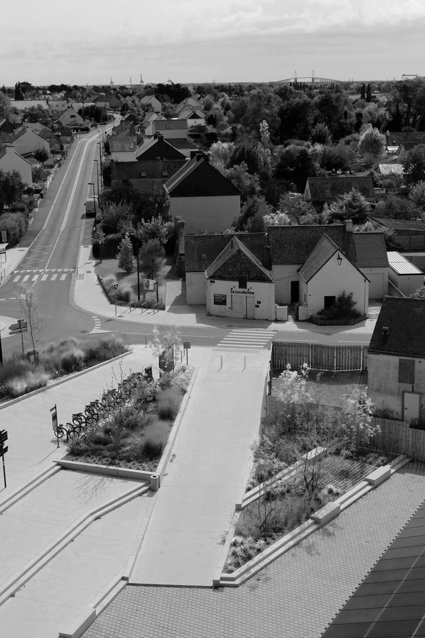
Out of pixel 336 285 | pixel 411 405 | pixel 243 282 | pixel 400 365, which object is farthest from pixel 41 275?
pixel 411 405

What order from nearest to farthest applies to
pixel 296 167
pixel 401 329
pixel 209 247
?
1. pixel 401 329
2. pixel 209 247
3. pixel 296 167

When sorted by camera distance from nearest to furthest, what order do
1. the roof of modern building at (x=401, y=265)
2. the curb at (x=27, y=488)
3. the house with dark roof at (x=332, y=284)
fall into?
1. the curb at (x=27, y=488)
2. the house with dark roof at (x=332, y=284)
3. the roof of modern building at (x=401, y=265)

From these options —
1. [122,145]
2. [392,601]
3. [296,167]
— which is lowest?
[392,601]

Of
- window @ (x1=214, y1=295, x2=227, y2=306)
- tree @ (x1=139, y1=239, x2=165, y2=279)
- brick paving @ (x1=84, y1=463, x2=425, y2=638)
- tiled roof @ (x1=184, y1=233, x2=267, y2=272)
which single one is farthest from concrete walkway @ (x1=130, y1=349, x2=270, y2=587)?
tree @ (x1=139, y1=239, x2=165, y2=279)

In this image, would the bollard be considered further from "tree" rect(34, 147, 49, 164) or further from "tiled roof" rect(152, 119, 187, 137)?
"tiled roof" rect(152, 119, 187, 137)

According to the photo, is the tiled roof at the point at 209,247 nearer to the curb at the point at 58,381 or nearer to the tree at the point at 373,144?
the curb at the point at 58,381

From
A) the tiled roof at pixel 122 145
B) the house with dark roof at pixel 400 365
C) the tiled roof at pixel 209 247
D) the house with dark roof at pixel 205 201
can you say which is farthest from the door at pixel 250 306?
the tiled roof at pixel 122 145

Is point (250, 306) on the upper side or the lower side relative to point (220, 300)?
lower

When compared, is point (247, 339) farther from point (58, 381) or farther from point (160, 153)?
point (160, 153)
